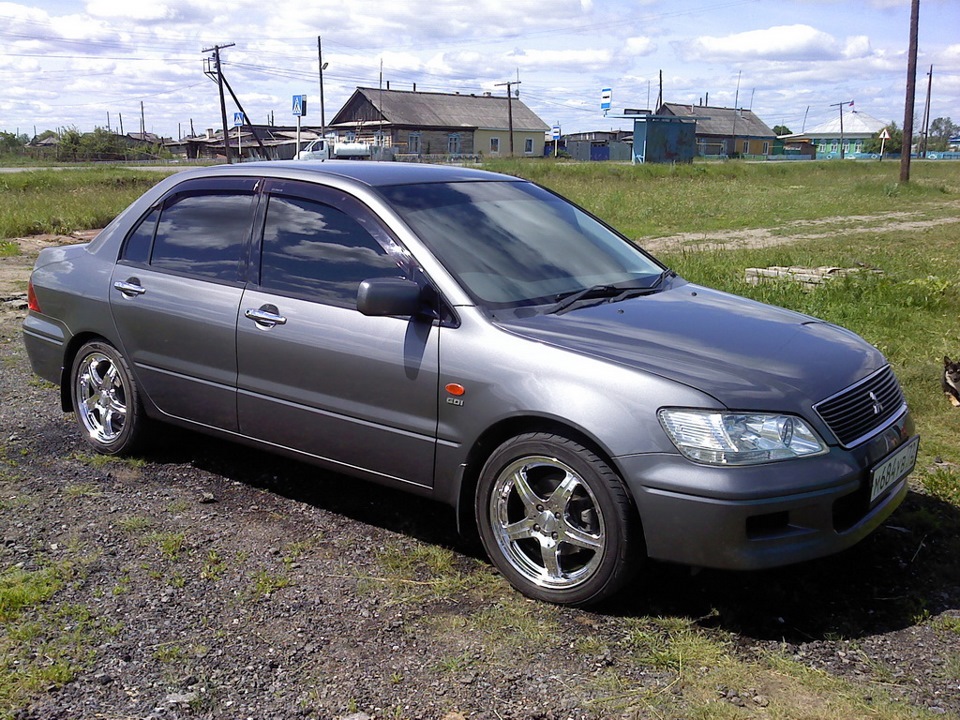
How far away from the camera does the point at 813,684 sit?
3.02 meters

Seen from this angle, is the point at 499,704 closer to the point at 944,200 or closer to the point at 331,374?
the point at 331,374

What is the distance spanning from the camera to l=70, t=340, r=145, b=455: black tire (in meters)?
5.10

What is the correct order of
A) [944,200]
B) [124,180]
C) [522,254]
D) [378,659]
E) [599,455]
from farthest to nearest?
1. [124,180]
2. [944,200]
3. [522,254]
4. [599,455]
5. [378,659]

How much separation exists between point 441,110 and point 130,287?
3028 inches

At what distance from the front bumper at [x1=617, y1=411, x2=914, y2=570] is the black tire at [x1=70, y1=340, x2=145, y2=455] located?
301cm

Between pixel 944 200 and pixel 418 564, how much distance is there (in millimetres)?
29982

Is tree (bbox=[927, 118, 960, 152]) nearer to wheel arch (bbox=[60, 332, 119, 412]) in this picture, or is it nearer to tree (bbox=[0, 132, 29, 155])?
tree (bbox=[0, 132, 29, 155])

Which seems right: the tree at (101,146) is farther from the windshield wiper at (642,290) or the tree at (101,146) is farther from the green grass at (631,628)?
the windshield wiper at (642,290)

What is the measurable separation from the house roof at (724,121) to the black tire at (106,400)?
324 ft

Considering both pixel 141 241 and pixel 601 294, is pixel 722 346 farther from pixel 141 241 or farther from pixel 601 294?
pixel 141 241

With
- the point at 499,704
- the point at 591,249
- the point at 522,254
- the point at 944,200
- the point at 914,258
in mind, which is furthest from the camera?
the point at 944,200

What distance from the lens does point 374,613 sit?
3.52 meters

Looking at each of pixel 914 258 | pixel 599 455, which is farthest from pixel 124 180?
pixel 599 455

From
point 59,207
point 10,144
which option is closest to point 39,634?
point 59,207
